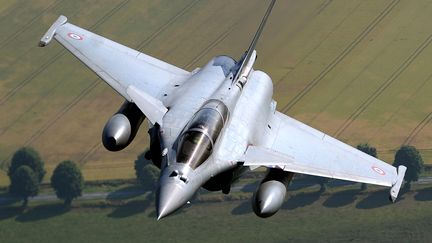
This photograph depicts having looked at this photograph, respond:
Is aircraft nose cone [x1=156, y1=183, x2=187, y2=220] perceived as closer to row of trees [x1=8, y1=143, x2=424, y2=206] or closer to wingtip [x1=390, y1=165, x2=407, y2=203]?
wingtip [x1=390, y1=165, x2=407, y2=203]

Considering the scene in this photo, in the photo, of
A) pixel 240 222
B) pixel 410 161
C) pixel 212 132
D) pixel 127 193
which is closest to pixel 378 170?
pixel 212 132

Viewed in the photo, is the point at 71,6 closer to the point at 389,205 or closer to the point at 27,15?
the point at 27,15

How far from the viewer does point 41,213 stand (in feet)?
555

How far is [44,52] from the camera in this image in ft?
586

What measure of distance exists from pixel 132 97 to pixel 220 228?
75064 mm

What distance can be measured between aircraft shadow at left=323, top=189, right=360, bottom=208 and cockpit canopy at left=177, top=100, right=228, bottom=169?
279 feet

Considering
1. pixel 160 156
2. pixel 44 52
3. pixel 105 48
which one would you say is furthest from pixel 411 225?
pixel 160 156

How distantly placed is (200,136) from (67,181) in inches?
3528

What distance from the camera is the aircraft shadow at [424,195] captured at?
166 meters

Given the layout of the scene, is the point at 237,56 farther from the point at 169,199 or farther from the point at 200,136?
the point at 169,199

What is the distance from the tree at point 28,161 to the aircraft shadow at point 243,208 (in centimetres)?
2715

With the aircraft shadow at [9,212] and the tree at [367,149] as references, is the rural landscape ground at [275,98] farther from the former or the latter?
the tree at [367,149]

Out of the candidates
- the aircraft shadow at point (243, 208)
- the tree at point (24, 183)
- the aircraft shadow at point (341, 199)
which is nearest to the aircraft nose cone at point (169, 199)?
the aircraft shadow at point (243, 208)

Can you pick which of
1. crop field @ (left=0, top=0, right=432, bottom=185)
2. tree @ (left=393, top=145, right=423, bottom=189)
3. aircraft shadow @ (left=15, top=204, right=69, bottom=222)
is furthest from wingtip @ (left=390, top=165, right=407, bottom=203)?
aircraft shadow @ (left=15, top=204, right=69, bottom=222)
